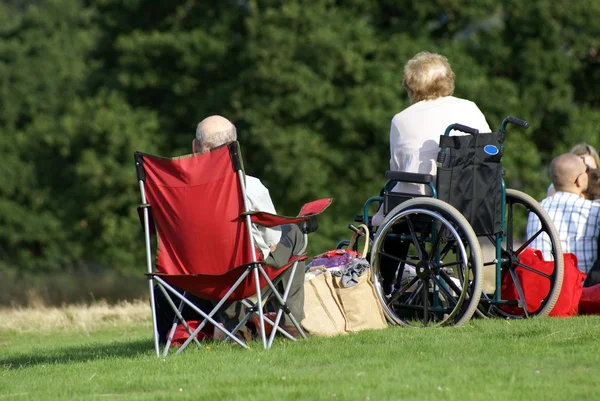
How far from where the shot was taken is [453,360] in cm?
Answer: 529

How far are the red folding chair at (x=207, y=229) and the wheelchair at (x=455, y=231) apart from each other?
32.4 inches

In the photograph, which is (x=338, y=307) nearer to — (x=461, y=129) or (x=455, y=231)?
(x=455, y=231)

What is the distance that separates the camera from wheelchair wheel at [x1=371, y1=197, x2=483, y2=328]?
6.49 metres

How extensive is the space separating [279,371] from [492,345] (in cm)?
115

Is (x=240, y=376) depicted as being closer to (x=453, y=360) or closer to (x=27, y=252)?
(x=453, y=360)

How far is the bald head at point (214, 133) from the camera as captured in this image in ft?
21.4

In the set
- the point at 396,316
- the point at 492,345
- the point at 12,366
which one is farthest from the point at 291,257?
the point at 12,366

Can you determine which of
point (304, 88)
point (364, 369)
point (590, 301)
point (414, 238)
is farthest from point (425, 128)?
point (304, 88)

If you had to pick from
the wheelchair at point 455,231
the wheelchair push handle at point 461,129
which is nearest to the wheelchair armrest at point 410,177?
the wheelchair at point 455,231

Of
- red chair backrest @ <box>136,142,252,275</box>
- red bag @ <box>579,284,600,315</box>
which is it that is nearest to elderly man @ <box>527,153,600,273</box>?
red bag @ <box>579,284,600,315</box>

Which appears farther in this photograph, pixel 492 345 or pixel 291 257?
pixel 291 257

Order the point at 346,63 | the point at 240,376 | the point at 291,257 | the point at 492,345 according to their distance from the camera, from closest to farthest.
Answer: the point at 240,376 → the point at 492,345 → the point at 291,257 → the point at 346,63

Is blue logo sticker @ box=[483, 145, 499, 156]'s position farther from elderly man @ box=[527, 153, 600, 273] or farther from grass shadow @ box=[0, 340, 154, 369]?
grass shadow @ box=[0, 340, 154, 369]

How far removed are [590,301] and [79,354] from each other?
10.9 ft
